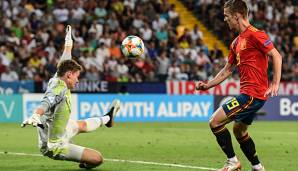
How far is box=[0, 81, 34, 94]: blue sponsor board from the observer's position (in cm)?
2519

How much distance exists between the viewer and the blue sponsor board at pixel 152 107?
24.7 metres

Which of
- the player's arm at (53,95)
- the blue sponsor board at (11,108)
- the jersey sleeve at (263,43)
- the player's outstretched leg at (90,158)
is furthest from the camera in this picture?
the blue sponsor board at (11,108)

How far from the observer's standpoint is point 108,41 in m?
28.1

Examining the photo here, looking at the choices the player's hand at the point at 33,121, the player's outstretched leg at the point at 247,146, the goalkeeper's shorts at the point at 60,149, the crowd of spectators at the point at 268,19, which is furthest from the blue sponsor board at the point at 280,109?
the player's hand at the point at 33,121

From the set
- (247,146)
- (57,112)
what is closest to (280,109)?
(247,146)

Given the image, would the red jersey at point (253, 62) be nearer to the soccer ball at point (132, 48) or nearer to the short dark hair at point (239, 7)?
the short dark hair at point (239, 7)

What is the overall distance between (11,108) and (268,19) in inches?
520

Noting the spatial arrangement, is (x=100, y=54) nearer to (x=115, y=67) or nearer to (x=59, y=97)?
(x=115, y=67)

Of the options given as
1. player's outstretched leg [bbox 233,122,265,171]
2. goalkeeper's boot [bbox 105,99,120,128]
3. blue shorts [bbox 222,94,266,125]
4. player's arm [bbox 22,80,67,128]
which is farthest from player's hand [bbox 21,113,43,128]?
player's outstretched leg [bbox 233,122,265,171]

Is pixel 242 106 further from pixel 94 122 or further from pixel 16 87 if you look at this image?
pixel 16 87

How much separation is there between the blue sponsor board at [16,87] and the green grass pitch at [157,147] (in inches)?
98.7

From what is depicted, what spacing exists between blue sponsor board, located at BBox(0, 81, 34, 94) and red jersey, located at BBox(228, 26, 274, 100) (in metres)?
15.8

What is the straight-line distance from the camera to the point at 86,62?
2673 centimetres

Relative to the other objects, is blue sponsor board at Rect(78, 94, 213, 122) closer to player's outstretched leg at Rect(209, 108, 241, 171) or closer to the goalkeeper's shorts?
the goalkeeper's shorts
